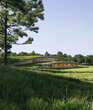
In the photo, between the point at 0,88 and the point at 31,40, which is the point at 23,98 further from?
the point at 31,40

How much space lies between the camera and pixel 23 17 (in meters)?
16.7

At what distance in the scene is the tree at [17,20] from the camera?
1641 centimetres

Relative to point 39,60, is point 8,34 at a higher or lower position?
higher

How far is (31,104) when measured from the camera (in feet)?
7.43

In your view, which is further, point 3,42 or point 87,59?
point 87,59

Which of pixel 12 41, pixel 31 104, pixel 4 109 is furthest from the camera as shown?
pixel 12 41

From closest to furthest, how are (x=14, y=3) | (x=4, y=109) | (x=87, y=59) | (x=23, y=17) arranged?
(x=4, y=109), (x=14, y=3), (x=23, y=17), (x=87, y=59)

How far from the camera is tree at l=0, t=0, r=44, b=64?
16.4 m

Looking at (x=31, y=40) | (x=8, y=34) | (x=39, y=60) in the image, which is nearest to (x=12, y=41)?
(x=8, y=34)

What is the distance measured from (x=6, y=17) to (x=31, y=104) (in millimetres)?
16272

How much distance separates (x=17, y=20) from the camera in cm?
1659

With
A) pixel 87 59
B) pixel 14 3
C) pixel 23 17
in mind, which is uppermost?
pixel 14 3

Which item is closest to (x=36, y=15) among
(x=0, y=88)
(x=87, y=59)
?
(x=0, y=88)

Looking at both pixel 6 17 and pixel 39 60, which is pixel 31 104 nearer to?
pixel 6 17
